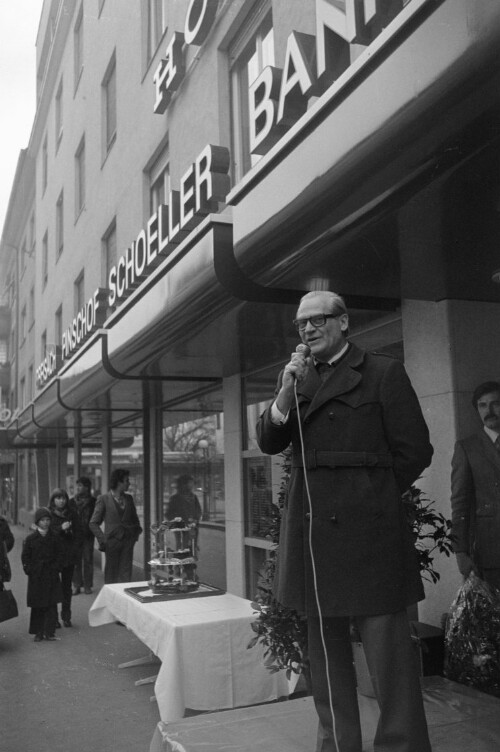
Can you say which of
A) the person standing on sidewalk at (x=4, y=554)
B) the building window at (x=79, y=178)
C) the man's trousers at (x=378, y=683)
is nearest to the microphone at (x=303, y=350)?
the man's trousers at (x=378, y=683)

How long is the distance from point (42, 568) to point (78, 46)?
1480cm

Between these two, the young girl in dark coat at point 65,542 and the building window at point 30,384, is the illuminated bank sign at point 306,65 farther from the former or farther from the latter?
the building window at point 30,384

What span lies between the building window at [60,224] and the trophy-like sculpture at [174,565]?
15586 mm

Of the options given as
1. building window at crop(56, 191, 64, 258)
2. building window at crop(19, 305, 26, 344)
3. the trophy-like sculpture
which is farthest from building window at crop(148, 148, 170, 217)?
building window at crop(19, 305, 26, 344)

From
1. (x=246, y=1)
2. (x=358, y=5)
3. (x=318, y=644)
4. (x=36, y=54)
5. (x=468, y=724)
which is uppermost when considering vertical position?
(x=36, y=54)

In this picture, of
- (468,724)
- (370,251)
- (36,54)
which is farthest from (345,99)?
(36,54)

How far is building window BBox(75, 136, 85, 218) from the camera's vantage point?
60.5 feet

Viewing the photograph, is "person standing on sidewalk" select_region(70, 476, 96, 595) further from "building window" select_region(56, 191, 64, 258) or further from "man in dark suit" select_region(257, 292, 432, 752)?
"building window" select_region(56, 191, 64, 258)

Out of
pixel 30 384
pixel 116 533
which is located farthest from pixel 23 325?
pixel 116 533

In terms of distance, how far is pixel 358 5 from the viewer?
4.24 meters

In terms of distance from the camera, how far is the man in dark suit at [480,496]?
465 centimetres

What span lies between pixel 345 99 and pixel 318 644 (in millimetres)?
2381

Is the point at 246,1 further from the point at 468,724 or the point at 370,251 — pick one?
the point at 468,724

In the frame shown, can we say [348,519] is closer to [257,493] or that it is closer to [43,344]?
[257,493]
